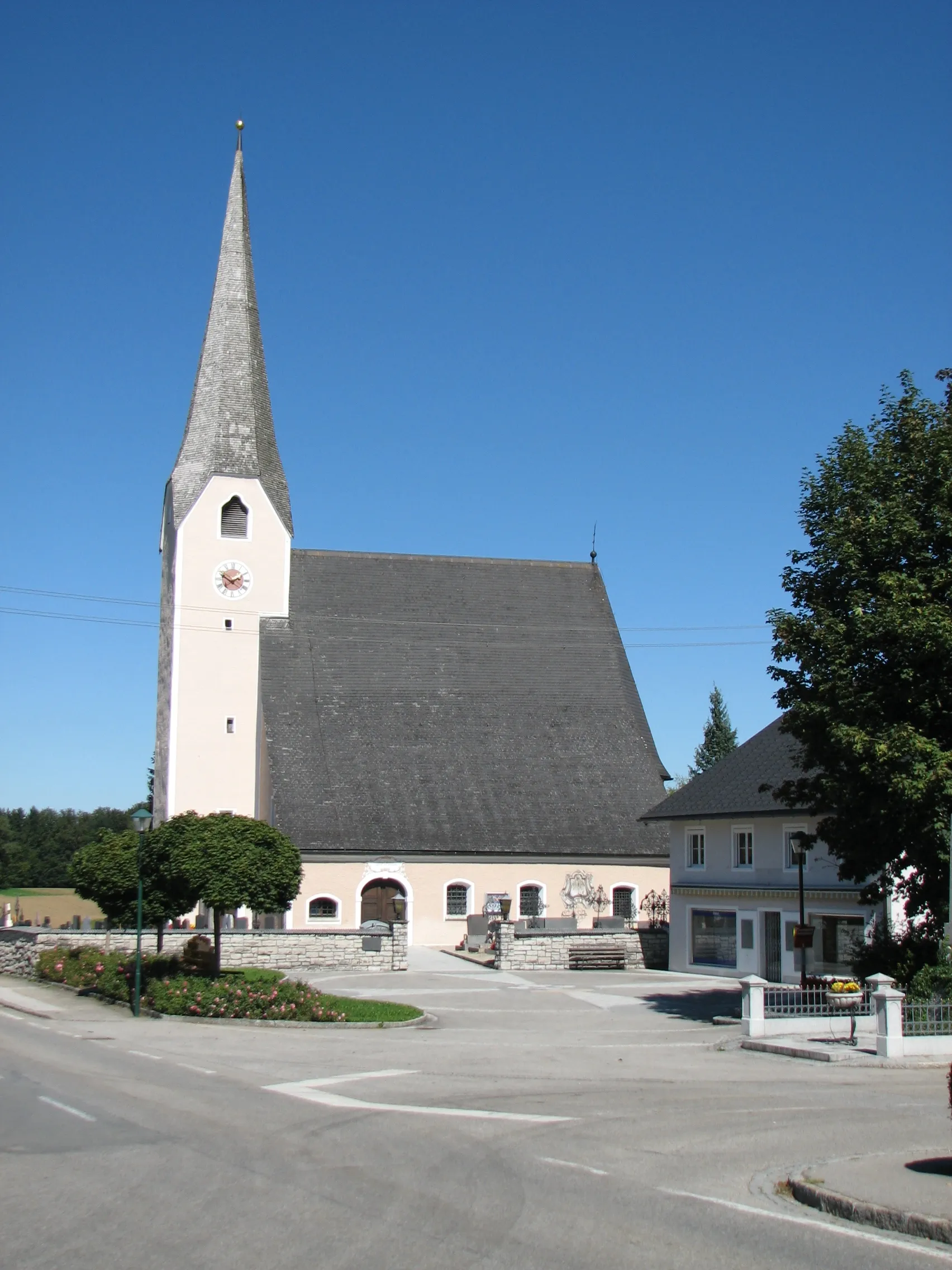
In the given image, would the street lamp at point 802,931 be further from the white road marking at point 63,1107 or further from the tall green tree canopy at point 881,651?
the white road marking at point 63,1107

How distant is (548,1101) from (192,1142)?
4843 millimetres

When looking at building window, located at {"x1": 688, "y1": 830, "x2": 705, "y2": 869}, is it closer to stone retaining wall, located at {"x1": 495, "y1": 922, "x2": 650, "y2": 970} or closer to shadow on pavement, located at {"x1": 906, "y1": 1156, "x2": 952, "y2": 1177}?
stone retaining wall, located at {"x1": 495, "y1": 922, "x2": 650, "y2": 970}

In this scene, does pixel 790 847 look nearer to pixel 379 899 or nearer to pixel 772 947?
pixel 772 947

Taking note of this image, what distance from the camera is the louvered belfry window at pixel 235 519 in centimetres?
4875

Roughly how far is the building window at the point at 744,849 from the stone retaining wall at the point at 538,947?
4667 millimetres

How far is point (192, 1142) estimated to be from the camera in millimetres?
11453

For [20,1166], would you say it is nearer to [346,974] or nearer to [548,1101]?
[548,1101]

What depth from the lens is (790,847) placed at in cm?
3278

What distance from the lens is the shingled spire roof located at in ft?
162

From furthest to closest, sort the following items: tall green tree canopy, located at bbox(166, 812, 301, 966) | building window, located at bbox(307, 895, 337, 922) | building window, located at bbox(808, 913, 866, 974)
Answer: building window, located at bbox(307, 895, 337, 922) → building window, located at bbox(808, 913, 866, 974) → tall green tree canopy, located at bbox(166, 812, 301, 966)

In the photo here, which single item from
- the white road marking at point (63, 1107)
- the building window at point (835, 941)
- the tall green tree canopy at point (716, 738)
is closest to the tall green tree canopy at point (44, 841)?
the tall green tree canopy at point (716, 738)

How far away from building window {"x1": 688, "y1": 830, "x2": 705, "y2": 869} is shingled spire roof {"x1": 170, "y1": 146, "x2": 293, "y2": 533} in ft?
66.4

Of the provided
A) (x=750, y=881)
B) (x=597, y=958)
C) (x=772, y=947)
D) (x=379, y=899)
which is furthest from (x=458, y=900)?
(x=772, y=947)

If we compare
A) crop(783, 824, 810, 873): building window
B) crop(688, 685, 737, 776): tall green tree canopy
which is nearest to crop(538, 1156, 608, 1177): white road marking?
crop(783, 824, 810, 873): building window
